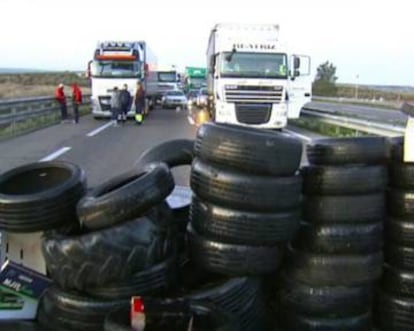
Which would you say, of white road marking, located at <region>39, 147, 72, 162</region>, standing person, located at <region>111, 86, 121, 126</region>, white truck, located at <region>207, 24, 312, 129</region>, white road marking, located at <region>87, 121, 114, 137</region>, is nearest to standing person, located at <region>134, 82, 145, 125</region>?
standing person, located at <region>111, 86, 121, 126</region>

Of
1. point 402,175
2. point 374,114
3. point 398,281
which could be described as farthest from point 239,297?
point 374,114

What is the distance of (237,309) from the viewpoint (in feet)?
14.2

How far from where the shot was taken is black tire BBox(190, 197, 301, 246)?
14.3ft

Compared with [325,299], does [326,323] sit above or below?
below

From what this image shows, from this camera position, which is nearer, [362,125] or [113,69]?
[362,125]

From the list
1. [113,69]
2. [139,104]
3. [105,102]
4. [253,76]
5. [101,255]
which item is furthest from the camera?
[113,69]

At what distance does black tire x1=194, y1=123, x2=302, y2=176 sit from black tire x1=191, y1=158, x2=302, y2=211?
6 centimetres

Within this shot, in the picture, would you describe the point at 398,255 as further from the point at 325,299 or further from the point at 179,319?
the point at 179,319

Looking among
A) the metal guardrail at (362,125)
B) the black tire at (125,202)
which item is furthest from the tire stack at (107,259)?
the metal guardrail at (362,125)

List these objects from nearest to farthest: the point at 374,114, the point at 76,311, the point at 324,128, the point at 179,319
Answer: the point at 179,319 < the point at 76,311 < the point at 324,128 < the point at 374,114

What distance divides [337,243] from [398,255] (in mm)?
525

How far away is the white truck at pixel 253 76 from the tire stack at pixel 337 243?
19.4m

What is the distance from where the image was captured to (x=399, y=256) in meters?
4.72

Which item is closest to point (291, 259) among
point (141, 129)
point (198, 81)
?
point (141, 129)
